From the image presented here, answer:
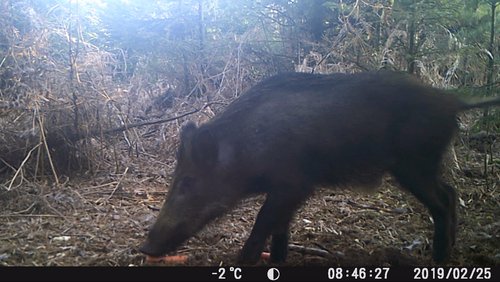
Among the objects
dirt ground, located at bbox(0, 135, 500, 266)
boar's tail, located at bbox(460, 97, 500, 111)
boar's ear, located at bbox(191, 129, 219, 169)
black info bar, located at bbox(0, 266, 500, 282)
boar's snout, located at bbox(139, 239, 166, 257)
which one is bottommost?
dirt ground, located at bbox(0, 135, 500, 266)

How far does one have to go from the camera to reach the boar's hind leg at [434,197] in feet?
9.64

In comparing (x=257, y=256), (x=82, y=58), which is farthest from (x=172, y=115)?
(x=257, y=256)

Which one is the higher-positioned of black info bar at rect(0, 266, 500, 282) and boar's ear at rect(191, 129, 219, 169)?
boar's ear at rect(191, 129, 219, 169)

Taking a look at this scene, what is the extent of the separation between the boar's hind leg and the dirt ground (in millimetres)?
77

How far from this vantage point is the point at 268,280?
263cm

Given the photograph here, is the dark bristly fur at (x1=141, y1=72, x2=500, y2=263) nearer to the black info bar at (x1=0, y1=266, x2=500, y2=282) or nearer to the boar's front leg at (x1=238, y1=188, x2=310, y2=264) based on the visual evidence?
the boar's front leg at (x1=238, y1=188, x2=310, y2=264)

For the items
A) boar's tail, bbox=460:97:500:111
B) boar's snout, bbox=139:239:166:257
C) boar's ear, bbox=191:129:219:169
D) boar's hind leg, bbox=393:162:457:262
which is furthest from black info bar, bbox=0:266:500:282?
boar's tail, bbox=460:97:500:111

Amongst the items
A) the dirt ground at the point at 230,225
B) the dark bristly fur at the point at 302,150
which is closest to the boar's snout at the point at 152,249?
the dark bristly fur at the point at 302,150

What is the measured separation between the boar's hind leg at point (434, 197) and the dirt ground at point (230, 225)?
8 centimetres

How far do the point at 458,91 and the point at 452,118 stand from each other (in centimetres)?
56

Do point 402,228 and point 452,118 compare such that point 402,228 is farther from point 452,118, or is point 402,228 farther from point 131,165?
point 131,165

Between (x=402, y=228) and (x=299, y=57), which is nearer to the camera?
(x=402, y=228)

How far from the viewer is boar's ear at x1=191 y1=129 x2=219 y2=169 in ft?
9.16

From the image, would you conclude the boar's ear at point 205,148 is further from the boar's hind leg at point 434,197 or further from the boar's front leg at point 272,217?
the boar's hind leg at point 434,197
